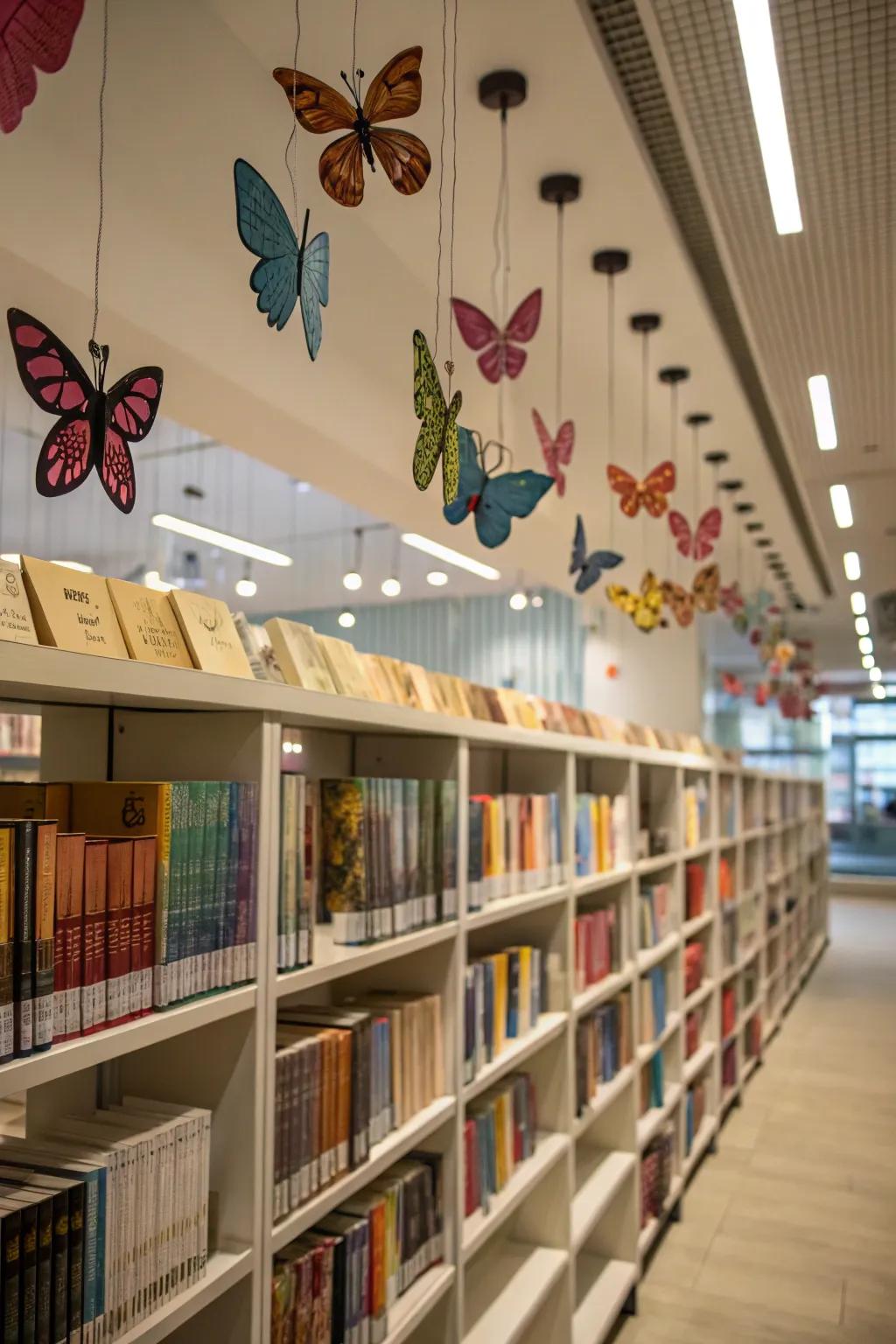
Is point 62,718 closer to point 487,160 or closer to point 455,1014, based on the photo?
point 455,1014

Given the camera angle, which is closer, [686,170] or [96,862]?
[96,862]

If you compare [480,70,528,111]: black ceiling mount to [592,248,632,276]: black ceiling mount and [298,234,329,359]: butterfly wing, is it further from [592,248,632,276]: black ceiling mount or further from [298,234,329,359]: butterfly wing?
[298,234,329,359]: butterfly wing

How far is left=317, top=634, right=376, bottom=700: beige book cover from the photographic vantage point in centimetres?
203

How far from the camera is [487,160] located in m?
3.01

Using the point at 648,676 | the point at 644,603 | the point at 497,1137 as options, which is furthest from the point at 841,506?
the point at 497,1137

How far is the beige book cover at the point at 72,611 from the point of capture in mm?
1322

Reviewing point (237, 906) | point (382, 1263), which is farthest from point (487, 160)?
point (382, 1263)

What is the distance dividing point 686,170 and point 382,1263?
2986 millimetres

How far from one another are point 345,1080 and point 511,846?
1.00m

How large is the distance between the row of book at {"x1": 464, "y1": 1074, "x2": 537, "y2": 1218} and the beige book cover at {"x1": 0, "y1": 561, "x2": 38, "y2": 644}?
1.68 m

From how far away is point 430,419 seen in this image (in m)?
1.74

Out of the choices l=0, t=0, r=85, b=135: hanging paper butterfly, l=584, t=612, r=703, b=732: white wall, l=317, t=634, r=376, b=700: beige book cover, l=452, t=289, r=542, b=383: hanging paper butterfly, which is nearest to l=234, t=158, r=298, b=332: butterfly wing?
l=0, t=0, r=85, b=135: hanging paper butterfly

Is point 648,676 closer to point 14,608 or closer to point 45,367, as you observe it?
point 45,367

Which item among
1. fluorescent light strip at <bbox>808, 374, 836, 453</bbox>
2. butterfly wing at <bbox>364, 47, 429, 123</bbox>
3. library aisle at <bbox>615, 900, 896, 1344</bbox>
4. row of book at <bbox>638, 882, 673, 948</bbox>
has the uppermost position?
fluorescent light strip at <bbox>808, 374, 836, 453</bbox>
